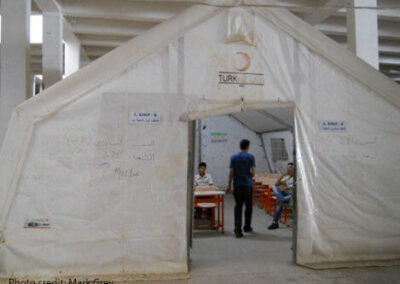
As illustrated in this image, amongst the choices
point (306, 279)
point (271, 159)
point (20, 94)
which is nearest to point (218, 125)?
point (271, 159)

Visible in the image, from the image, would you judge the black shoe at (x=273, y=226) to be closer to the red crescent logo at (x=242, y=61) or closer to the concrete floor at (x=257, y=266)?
the concrete floor at (x=257, y=266)

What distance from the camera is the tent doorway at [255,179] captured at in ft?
14.7

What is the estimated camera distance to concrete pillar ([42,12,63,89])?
250 inches

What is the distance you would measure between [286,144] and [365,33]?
4.94m

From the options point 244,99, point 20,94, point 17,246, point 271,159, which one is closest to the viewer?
point 17,246

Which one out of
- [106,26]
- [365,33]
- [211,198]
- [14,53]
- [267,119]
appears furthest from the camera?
[267,119]

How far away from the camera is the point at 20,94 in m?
5.03

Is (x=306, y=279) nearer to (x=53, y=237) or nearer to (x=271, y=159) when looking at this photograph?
(x=53, y=237)

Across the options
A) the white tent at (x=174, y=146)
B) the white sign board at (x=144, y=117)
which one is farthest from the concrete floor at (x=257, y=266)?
the white sign board at (x=144, y=117)

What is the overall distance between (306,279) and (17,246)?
327 centimetres

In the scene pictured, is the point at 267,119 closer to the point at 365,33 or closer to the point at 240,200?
the point at 365,33

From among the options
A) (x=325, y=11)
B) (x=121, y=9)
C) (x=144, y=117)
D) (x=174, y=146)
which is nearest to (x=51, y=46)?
(x=121, y=9)

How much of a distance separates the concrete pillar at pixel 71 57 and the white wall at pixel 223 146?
5121mm

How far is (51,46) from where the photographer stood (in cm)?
635
